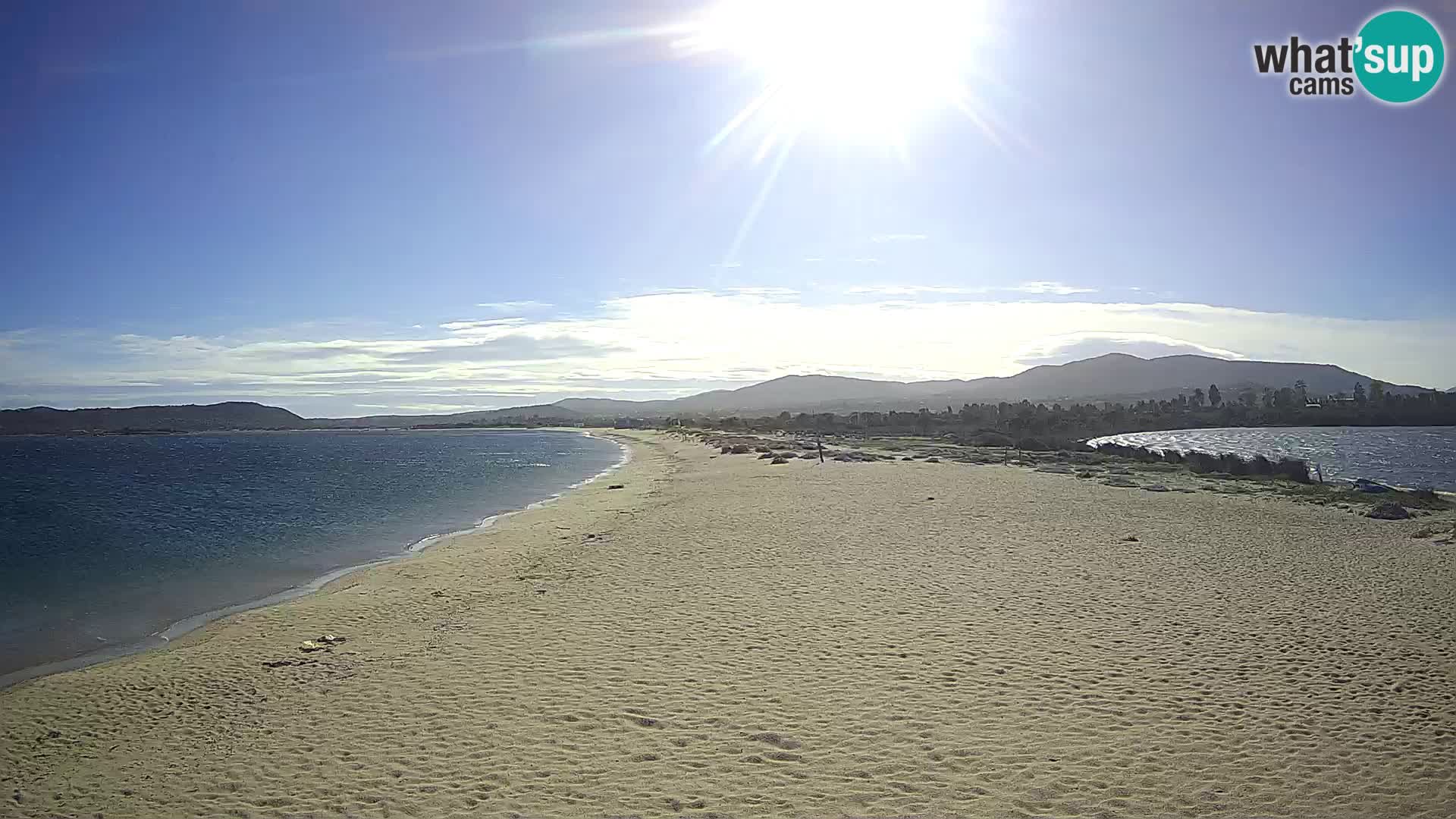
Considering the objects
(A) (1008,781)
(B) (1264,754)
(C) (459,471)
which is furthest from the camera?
(C) (459,471)

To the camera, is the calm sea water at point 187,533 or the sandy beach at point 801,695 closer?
the sandy beach at point 801,695

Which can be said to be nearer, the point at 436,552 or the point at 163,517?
the point at 436,552

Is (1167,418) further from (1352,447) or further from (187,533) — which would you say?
(187,533)

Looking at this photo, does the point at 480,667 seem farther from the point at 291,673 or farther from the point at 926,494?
the point at 926,494

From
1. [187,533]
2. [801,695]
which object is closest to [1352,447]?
[801,695]

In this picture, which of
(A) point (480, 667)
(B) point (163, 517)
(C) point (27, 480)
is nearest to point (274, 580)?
(A) point (480, 667)

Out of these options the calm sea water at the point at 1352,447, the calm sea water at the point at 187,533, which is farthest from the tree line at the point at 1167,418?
the calm sea water at the point at 187,533

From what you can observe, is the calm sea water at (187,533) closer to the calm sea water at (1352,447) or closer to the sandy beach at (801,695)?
the sandy beach at (801,695)
